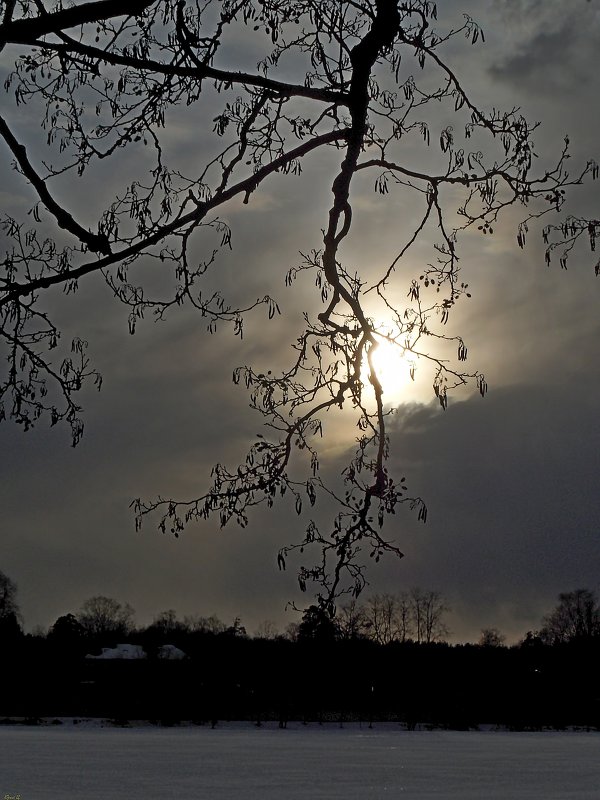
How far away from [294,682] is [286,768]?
2575 cm

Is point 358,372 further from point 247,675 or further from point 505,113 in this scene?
point 247,675

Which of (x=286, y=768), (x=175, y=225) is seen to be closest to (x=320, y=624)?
(x=175, y=225)

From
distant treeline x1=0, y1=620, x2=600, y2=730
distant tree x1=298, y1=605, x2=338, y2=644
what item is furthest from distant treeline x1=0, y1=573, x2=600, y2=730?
distant tree x1=298, y1=605, x2=338, y2=644

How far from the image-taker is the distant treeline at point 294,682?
4806 cm

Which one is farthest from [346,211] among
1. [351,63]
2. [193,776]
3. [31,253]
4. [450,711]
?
[450,711]

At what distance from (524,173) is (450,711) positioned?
166 feet

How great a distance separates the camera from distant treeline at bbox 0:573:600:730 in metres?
48.1

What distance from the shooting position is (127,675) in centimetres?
4859

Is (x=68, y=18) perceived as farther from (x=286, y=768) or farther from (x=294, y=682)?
(x=294, y=682)

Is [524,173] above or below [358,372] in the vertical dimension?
above

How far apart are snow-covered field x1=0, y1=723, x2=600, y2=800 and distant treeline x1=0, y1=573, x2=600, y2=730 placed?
9.51 metres

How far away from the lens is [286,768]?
2341 cm

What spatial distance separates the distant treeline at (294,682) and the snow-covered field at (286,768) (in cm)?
951

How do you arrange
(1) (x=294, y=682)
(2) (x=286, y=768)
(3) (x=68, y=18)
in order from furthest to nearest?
1. (1) (x=294, y=682)
2. (2) (x=286, y=768)
3. (3) (x=68, y=18)
